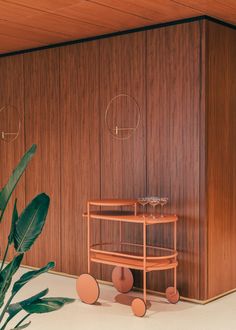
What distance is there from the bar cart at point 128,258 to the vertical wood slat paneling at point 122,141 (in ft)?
0.62

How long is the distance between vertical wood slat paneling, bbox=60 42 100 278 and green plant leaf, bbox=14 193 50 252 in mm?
3451

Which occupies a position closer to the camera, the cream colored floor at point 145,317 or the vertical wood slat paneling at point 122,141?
the cream colored floor at point 145,317

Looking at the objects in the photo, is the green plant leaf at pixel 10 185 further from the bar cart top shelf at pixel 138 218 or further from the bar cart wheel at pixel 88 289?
the bar cart wheel at pixel 88 289

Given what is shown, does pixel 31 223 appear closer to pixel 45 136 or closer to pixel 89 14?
pixel 89 14

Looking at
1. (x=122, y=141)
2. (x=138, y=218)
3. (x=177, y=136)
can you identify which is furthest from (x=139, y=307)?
(x=122, y=141)

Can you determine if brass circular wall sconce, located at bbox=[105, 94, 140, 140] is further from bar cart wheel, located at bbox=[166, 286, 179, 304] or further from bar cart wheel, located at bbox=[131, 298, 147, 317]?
bar cart wheel, located at bbox=[131, 298, 147, 317]

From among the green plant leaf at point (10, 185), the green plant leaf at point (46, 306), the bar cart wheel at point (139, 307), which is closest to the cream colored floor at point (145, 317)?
the bar cart wheel at point (139, 307)

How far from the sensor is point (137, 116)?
5.46 m

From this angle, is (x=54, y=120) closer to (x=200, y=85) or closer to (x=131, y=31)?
(x=131, y=31)

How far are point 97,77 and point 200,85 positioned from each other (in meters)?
1.21

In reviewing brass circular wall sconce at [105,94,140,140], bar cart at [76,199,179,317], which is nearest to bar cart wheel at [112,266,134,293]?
bar cart at [76,199,179,317]

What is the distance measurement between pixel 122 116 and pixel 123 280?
1.56 m

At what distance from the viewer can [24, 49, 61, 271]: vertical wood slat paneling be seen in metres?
6.18

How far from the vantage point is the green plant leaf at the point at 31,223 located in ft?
7.61
